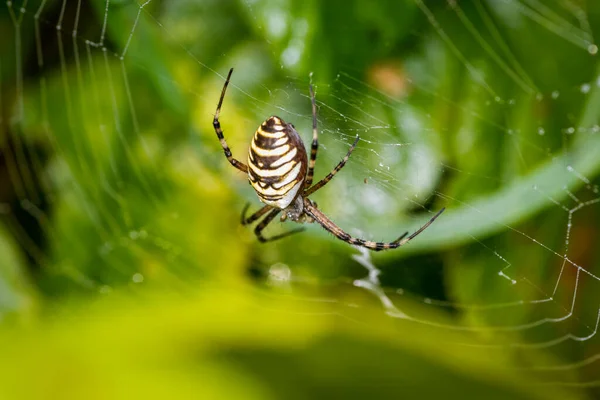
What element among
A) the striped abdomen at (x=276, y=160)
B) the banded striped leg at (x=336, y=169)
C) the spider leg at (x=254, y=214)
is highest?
the spider leg at (x=254, y=214)

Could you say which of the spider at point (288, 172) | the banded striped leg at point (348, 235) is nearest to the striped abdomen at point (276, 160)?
the spider at point (288, 172)

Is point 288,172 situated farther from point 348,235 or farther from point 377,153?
point 348,235

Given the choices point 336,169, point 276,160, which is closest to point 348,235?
point 336,169

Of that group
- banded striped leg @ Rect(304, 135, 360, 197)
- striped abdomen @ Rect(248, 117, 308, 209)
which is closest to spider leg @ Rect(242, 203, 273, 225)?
banded striped leg @ Rect(304, 135, 360, 197)

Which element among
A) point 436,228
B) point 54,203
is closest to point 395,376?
point 436,228

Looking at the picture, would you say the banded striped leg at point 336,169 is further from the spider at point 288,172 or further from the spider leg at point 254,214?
the spider leg at point 254,214

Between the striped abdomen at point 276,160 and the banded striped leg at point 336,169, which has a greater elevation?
the banded striped leg at point 336,169

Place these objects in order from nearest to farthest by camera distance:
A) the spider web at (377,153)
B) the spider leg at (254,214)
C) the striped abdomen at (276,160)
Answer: the striped abdomen at (276,160) < the spider web at (377,153) < the spider leg at (254,214)
